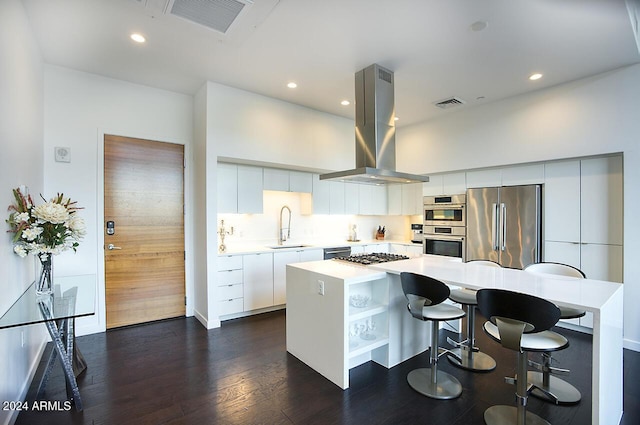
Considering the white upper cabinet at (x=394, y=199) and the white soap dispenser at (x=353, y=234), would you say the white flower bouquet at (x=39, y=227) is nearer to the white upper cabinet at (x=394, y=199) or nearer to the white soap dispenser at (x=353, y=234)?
the white soap dispenser at (x=353, y=234)

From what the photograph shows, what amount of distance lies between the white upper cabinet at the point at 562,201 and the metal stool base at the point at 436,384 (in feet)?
8.36

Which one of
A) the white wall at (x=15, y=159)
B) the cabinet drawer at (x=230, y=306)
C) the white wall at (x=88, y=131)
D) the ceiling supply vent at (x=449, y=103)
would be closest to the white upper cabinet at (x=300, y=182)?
the cabinet drawer at (x=230, y=306)

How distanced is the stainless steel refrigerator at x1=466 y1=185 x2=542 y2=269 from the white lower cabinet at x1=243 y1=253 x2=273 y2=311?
3.02 metres

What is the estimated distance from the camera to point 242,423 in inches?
79.8

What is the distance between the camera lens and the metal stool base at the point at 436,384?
2330mm

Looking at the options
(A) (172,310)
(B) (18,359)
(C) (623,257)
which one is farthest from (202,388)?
(C) (623,257)

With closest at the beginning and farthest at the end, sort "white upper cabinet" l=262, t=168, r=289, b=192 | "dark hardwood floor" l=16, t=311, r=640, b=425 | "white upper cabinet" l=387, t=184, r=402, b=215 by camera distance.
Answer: "dark hardwood floor" l=16, t=311, r=640, b=425 < "white upper cabinet" l=262, t=168, r=289, b=192 < "white upper cabinet" l=387, t=184, r=402, b=215

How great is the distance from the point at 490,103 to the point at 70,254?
574 cm

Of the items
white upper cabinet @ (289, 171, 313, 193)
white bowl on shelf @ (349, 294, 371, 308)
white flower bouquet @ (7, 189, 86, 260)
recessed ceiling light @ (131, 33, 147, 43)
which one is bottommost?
white bowl on shelf @ (349, 294, 371, 308)

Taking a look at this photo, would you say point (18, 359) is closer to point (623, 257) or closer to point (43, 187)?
point (43, 187)

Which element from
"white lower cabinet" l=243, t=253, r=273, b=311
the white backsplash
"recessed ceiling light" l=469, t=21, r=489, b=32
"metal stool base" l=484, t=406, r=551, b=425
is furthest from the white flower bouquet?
"recessed ceiling light" l=469, t=21, r=489, b=32

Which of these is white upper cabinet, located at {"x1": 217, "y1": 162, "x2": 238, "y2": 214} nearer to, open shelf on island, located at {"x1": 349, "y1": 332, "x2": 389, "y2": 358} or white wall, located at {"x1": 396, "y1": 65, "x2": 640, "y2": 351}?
open shelf on island, located at {"x1": 349, "y1": 332, "x2": 389, "y2": 358}

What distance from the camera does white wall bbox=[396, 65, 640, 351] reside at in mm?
3232

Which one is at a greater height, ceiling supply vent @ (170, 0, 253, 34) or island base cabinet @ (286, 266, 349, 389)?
ceiling supply vent @ (170, 0, 253, 34)
